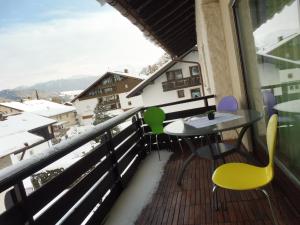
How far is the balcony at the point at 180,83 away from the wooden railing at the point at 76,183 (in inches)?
610

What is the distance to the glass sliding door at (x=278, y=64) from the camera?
1.77 meters

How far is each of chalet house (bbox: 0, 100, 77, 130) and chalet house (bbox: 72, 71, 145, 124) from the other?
6.72 metres

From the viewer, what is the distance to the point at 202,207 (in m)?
2.64

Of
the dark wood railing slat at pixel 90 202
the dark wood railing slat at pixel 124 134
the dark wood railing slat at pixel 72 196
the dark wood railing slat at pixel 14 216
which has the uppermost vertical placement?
the dark wood railing slat at pixel 124 134

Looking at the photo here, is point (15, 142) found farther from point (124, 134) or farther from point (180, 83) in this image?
point (124, 134)

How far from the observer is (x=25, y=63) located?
334 feet

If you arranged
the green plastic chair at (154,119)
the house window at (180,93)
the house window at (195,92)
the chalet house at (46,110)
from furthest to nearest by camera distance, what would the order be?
the chalet house at (46,110)
the house window at (195,92)
the house window at (180,93)
the green plastic chair at (154,119)

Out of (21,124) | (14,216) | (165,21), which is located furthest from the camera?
(21,124)

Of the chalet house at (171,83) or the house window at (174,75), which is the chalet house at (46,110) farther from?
the house window at (174,75)

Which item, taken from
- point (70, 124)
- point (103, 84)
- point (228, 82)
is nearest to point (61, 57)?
point (70, 124)

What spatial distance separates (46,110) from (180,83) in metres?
30.5

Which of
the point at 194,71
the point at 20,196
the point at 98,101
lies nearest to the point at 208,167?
the point at 20,196

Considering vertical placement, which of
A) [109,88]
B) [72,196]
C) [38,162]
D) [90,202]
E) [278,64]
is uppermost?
[109,88]

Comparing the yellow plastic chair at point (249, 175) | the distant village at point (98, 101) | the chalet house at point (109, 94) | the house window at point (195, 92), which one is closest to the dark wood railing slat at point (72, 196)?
the distant village at point (98, 101)
